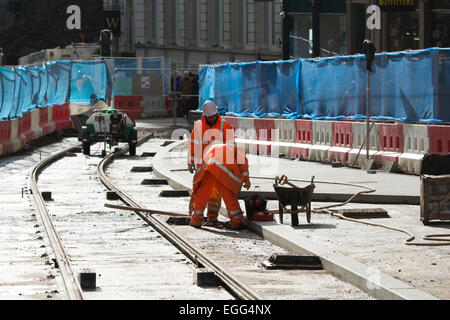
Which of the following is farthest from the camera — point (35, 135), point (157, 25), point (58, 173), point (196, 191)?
point (157, 25)

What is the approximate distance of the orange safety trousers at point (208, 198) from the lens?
15.2 meters

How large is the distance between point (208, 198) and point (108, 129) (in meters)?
16.0

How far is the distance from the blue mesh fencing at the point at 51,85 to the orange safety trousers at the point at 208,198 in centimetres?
1535

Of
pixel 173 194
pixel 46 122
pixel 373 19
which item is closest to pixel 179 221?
pixel 173 194

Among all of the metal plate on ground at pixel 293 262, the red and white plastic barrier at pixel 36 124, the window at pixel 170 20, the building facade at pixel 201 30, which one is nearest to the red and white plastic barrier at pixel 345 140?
the red and white plastic barrier at pixel 36 124

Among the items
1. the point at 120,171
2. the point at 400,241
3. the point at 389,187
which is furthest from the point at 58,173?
the point at 400,241

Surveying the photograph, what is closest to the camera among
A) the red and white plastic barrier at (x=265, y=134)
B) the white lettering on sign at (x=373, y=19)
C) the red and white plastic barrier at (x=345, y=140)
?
the red and white plastic barrier at (x=345, y=140)

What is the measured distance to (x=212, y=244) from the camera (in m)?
14.1

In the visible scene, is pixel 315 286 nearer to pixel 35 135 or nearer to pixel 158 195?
pixel 158 195

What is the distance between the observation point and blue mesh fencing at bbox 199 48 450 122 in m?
22.0

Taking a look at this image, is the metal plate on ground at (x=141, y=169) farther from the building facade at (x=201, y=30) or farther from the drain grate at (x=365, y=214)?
the building facade at (x=201, y=30)

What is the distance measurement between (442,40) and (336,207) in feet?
82.0

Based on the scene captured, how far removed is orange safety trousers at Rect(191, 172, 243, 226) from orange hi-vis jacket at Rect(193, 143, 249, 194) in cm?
7

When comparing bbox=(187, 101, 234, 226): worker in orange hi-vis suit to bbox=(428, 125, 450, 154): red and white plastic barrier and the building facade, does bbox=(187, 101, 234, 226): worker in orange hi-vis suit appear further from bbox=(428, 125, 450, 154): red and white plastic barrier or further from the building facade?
the building facade
